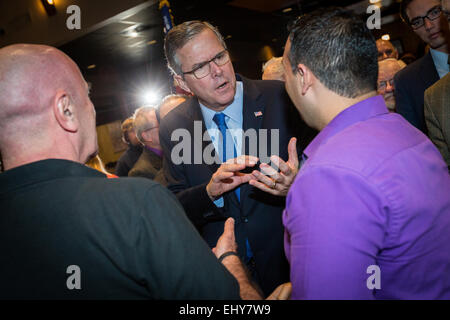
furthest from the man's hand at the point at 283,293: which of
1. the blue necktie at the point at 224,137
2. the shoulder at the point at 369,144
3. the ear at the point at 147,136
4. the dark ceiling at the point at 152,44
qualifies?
the dark ceiling at the point at 152,44

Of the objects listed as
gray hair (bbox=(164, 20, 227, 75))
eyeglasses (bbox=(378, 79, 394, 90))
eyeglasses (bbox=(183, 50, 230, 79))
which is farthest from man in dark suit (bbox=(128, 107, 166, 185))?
eyeglasses (bbox=(378, 79, 394, 90))

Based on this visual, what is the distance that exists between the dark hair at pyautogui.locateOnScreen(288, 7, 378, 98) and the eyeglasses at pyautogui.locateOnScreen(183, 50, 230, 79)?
0.93 meters

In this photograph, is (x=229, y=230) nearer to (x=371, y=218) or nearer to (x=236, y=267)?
(x=236, y=267)

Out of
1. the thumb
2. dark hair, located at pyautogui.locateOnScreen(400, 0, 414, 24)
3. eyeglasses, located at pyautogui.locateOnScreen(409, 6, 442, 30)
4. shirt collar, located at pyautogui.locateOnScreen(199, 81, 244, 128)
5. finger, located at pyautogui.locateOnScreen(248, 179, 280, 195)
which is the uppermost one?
dark hair, located at pyautogui.locateOnScreen(400, 0, 414, 24)

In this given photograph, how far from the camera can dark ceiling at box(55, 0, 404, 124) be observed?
6492 mm

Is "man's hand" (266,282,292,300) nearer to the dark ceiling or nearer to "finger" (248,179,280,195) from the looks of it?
"finger" (248,179,280,195)

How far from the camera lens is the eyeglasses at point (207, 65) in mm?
1915

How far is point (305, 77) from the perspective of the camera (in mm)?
1087

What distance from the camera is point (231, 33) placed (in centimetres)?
964

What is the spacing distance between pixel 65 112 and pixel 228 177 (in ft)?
2.70

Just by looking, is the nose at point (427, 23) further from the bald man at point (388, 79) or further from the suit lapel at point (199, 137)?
the suit lapel at point (199, 137)

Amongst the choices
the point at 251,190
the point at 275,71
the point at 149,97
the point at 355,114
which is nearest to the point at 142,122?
the point at 275,71

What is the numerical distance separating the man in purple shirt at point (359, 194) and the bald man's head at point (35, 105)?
732 millimetres
